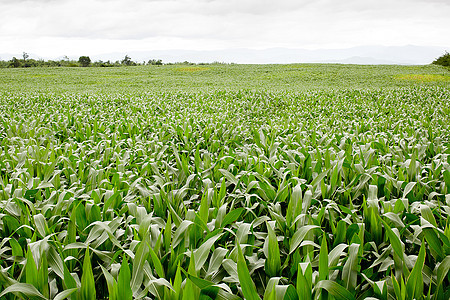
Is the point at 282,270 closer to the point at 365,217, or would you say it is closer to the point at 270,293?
the point at 270,293

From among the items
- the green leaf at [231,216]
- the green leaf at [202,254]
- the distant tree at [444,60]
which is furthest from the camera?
the distant tree at [444,60]

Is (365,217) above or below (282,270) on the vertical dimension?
above

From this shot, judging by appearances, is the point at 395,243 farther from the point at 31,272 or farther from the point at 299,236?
the point at 31,272

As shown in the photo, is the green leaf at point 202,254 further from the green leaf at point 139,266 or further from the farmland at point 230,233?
the green leaf at point 139,266

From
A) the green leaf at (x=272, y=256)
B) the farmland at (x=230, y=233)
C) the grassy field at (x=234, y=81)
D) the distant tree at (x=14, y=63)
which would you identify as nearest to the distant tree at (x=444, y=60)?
the grassy field at (x=234, y=81)

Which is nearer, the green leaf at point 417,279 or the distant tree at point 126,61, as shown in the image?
the green leaf at point 417,279

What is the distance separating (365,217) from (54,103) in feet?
39.4

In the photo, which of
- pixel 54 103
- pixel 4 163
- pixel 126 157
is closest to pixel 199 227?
pixel 126 157

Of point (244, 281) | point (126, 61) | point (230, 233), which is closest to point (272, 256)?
point (244, 281)

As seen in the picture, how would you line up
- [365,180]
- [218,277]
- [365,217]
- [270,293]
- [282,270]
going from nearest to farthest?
[270,293] < [218,277] < [282,270] < [365,217] < [365,180]

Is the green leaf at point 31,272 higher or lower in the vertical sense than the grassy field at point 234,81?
lower

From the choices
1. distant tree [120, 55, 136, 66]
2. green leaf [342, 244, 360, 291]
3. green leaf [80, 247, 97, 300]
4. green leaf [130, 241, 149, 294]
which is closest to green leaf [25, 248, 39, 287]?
green leaf [80, 247, 97, 300]

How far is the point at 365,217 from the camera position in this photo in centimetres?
206

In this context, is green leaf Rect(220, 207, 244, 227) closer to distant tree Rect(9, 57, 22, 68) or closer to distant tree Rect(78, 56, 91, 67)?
distant tree Rect(78, 56, 91, 67)
